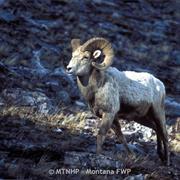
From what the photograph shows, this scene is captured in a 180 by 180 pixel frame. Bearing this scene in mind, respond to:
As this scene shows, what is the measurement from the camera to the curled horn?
35.6ft

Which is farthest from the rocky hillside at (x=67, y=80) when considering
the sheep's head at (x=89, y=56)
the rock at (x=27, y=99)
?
the sheep's head at (x=89, y=56)

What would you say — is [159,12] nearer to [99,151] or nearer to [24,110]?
[24,110]

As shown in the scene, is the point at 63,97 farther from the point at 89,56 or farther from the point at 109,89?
the point at 109,89

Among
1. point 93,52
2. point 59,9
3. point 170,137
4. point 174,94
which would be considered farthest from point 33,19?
point 93,52

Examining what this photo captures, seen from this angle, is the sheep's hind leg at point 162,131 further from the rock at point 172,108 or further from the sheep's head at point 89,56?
the rock at point 172,108

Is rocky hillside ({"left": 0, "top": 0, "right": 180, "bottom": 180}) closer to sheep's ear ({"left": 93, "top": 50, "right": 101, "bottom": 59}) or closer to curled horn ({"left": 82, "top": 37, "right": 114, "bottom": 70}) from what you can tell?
curled horn ({"left": 82, "top": 37, "right": 114, "bottom": 70})

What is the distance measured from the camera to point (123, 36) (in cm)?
2470

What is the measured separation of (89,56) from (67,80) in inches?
270

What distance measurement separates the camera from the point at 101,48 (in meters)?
11.2

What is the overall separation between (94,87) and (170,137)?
14.4 feet

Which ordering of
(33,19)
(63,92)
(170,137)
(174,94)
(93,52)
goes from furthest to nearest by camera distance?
(33,19)
(174,94)
(63,92)
(170,137)
(93,52)

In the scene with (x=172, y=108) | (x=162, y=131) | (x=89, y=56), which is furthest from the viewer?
(x=172, y=108)

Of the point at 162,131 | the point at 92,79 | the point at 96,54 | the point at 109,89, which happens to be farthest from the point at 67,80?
the point at 109,89

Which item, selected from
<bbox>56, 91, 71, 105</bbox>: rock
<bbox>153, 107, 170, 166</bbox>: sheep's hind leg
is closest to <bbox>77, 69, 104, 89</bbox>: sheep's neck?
<bbox>153, 107, 170, 166</bbox>: sheep's hind leg
